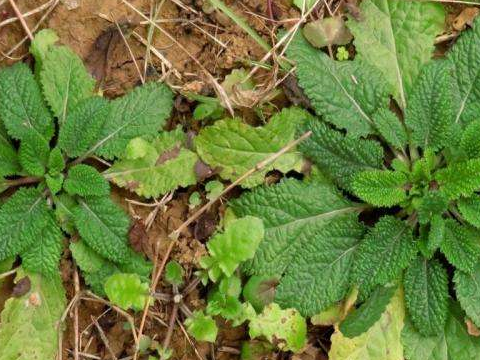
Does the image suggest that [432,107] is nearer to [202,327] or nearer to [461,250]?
[461,250]

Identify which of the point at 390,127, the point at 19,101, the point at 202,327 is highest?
the point at 19,101

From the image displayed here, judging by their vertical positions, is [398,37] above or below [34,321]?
above

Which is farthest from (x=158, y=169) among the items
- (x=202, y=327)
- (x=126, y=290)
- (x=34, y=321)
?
(x=34, y=321)

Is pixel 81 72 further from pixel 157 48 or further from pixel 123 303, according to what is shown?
pixel 123 303

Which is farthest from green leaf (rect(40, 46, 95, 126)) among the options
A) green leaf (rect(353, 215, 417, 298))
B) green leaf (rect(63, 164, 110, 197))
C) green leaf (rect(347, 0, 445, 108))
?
green leaf (rect(353, 215, 417, 298))

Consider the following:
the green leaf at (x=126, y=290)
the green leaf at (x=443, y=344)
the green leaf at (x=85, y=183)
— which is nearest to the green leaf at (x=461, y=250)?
the green leaf at (x=443, y=344)

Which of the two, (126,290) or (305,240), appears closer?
(126,290)

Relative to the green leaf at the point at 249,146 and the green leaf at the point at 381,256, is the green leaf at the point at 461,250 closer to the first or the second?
the green leaf at the point at 381,256
